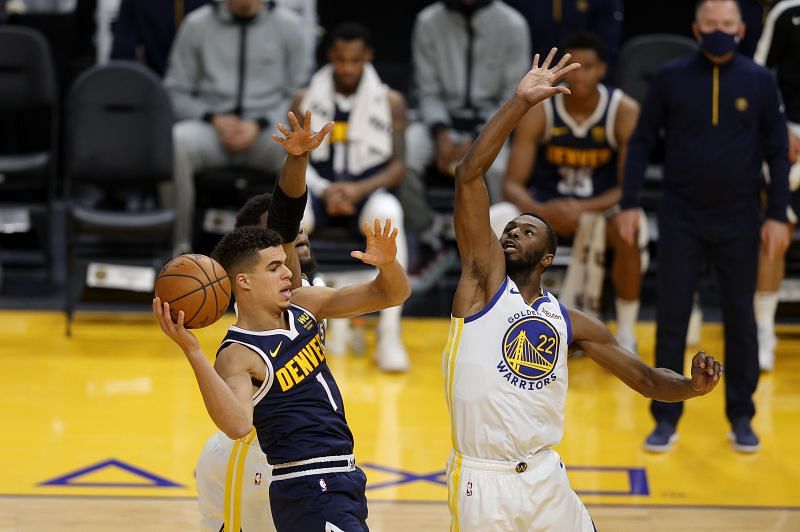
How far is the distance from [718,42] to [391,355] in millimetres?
2794

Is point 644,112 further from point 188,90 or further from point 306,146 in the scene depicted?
point 188,90

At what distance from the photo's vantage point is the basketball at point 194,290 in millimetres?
4328

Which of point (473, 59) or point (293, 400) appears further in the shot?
point (473, 59)

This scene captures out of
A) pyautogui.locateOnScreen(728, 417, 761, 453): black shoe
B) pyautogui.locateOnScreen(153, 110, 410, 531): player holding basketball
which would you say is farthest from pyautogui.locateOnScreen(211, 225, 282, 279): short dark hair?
pyautogui.locateOnScreen(728, 417, 761, 453): black shoe

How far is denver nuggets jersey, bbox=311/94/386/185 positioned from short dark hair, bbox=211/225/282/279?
177 inches

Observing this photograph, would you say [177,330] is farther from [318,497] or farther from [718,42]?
[718,42]

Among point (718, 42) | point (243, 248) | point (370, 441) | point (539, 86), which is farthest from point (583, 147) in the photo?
point (243, 248)

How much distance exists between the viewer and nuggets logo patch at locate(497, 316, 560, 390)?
193 inches

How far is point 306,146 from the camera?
4.97 m

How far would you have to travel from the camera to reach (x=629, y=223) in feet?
24.5

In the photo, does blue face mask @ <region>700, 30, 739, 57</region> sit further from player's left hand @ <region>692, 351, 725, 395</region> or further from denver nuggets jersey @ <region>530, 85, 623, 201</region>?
player's left hand @ <region>692, 351, 725, 395</region>

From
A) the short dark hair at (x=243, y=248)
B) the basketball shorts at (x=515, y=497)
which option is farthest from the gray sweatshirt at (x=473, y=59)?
the short dark hair at (x=243, y=248)

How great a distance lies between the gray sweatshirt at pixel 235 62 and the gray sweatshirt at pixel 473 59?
3.00 feet

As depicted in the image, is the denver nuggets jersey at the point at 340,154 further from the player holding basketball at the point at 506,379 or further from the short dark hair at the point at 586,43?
the player holding basketball at the point at 506,379
